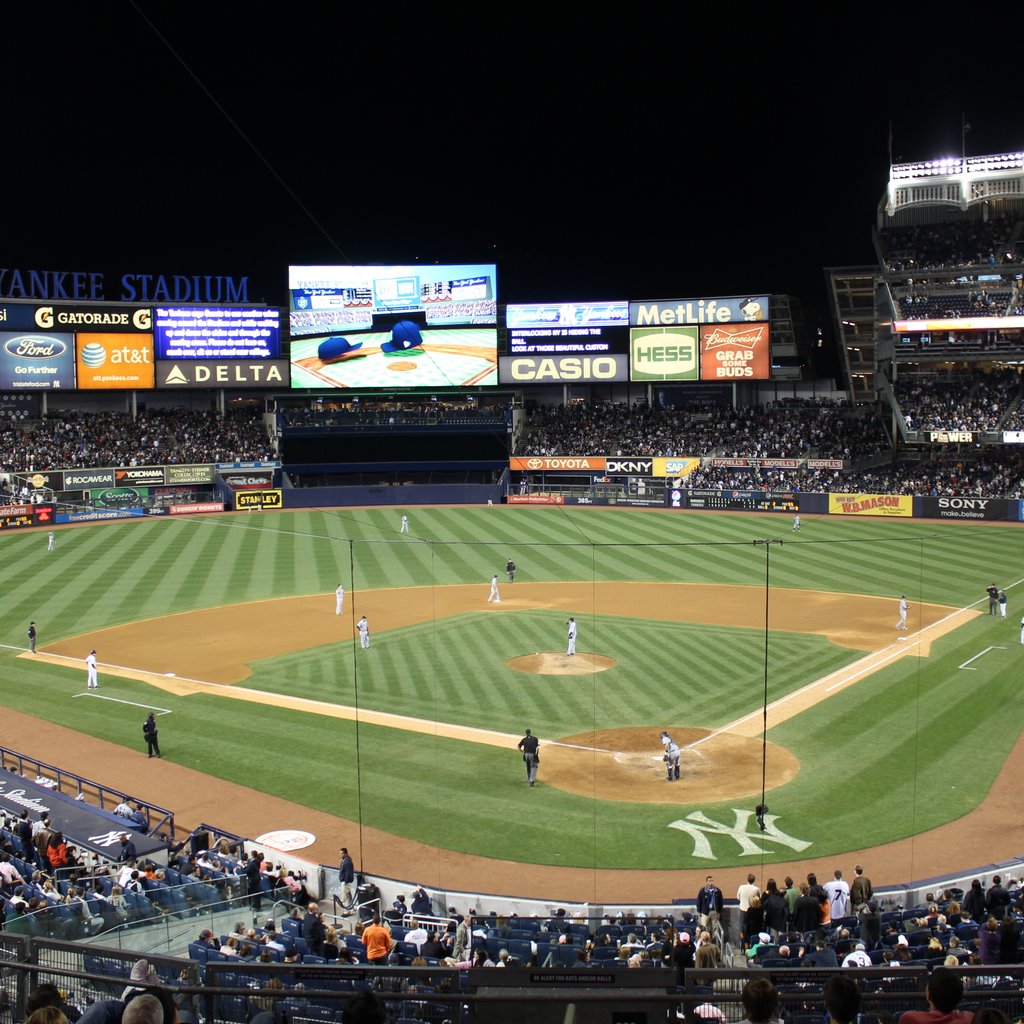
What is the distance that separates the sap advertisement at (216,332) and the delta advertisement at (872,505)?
4213 centimetres

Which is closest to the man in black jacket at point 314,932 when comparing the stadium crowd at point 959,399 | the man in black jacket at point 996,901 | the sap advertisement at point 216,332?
the man in black jacket at point 996,901

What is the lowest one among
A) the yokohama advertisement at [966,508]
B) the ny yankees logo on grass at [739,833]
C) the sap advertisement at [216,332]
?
the ny yankees logo on grass at [739,833]

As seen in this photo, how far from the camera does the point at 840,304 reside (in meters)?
75.9

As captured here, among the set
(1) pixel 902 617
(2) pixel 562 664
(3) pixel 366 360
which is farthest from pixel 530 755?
(3) pixel 366 360

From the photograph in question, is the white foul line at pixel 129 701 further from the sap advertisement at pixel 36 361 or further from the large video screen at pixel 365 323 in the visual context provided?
the large video screen at pixel 365 323

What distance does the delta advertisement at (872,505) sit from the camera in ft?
191

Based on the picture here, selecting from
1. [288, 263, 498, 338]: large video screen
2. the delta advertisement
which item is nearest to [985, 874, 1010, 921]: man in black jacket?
the delta advertisement

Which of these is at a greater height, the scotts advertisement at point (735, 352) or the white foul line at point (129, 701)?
the scotts advertisement at point (735, 352)

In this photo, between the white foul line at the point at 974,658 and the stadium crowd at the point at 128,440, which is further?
A: the stadium crowd at the point at 128,440

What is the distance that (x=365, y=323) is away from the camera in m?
76.3

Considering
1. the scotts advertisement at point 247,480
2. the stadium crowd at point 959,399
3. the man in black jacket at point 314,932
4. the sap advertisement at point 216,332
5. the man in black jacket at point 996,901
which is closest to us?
the man in black jacket at point 314,932

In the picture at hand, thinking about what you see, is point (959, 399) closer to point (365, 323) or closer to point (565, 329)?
point (565, 329)

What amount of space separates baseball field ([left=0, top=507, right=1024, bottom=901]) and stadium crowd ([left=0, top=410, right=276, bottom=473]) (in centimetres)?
2029

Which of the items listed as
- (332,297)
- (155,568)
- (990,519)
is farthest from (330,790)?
(332,297)
